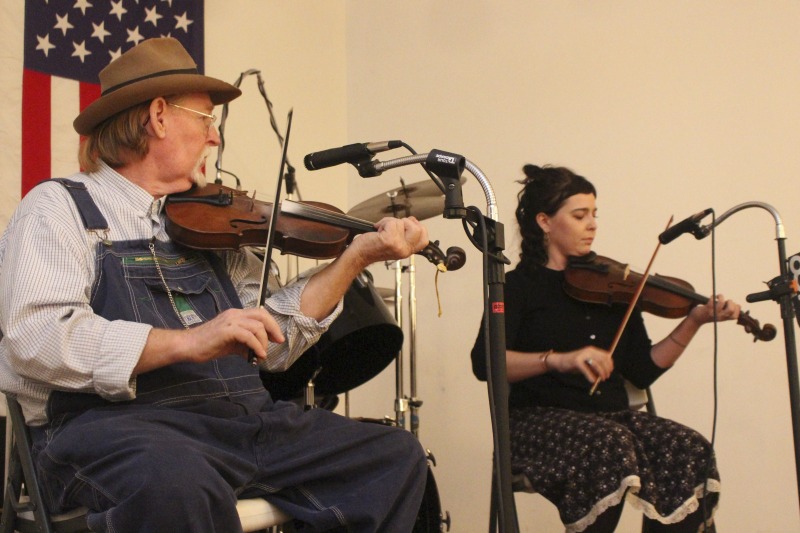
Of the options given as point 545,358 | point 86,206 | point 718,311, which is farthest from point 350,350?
point 718,311

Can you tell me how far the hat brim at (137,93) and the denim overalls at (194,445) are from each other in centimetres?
25

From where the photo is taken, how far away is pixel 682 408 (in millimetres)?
3260

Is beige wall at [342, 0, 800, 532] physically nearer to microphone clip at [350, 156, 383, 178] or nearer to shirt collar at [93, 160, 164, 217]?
microphone clip at [350, 156, 383, 178]

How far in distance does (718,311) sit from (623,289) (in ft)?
0.90

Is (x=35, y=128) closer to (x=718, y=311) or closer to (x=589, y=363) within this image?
(x=589, y=363)

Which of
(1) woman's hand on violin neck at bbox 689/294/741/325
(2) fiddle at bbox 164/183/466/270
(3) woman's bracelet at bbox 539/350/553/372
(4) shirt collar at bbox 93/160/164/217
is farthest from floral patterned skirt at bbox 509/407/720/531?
(4) shirt collar at bbox 93/160/164/217

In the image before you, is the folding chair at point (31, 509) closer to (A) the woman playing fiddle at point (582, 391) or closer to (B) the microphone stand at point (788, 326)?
(A) the woman playing fiddle at point (582, 391)

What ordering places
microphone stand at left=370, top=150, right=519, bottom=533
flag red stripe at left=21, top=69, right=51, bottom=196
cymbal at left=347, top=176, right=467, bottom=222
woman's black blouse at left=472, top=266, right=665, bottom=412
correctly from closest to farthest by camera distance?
microphone stand at left=370, top=150, right=519, bottom=533, woman's black blouse at left=472, top=266, right=665, bottom=412, cymbal at left=347, top=176, right=467, bottom=222, flag red stripe at left=21, top=69, right=51, bottom=196

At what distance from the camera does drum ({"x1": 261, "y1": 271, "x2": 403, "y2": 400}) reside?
215cm

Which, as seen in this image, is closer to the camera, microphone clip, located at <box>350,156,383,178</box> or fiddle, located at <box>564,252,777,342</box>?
microphone clip, located at <box>350,156,383,178</box>

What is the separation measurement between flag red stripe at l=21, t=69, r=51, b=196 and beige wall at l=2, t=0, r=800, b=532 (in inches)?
2.8

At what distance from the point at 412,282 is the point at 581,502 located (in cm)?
113

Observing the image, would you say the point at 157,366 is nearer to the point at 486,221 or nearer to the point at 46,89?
the point at 486,221

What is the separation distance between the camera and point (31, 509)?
5.10 feet
